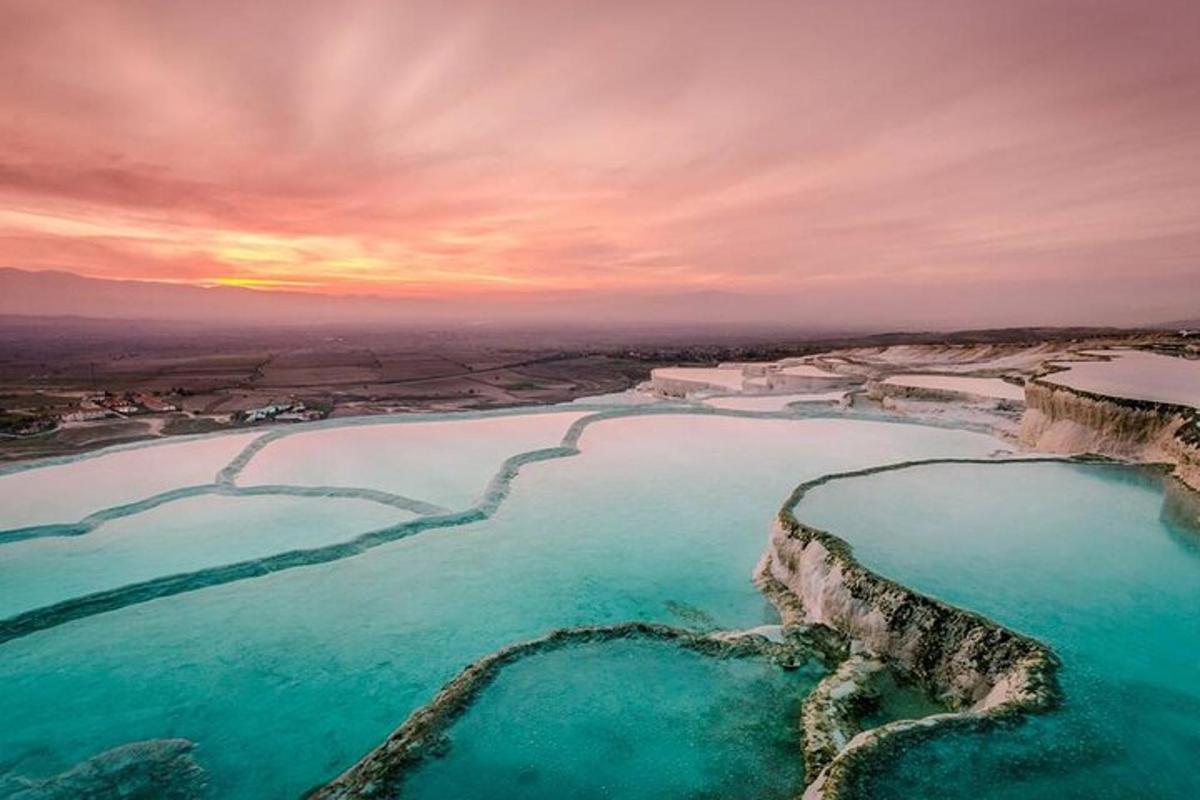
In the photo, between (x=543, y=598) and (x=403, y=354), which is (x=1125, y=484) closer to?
(x=543, y=598)

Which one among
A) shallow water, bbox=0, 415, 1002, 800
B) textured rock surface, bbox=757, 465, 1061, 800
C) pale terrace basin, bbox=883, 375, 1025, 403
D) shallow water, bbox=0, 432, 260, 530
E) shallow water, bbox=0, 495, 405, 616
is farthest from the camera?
pale terrace basin, bbox=883, 375, 1025, 403

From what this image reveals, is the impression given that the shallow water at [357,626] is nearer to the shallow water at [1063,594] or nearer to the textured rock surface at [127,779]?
the textured rock surface at [127,779]

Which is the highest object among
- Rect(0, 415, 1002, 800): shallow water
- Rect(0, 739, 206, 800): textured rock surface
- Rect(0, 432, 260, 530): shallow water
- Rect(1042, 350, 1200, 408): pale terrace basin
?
Rect(1042, 350, 1200, 408): pale terrace basin

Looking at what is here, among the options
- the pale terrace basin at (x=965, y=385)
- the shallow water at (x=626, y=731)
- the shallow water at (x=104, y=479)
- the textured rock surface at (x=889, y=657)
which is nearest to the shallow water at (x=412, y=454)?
the shallow water at (x=104, y=479)

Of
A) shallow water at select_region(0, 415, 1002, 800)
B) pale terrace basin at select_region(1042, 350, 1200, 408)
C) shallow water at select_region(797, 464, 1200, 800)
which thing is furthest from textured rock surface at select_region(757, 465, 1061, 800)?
pale terrace basin at select_region(1042, 350, 1200, 408)

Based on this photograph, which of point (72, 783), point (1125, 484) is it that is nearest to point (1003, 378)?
point (1125, 484)

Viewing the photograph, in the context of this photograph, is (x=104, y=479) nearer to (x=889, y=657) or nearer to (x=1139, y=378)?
(x=889, y=657)

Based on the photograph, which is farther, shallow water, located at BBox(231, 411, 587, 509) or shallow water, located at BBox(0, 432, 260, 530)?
shallow water, located at BBox(231, 411, 587, 509)

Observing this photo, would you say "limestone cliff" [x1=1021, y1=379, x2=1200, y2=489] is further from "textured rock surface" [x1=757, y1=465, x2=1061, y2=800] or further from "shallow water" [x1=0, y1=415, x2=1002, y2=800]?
"textured rock surface" [x1=757, y1=465, x2=1061, y2=800]

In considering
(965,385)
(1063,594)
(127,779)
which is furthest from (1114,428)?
(127,779)
